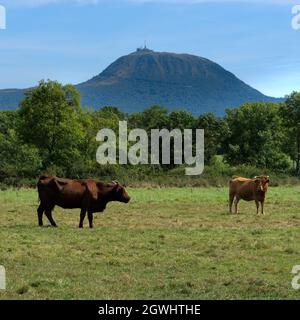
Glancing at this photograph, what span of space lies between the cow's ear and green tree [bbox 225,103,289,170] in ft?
173

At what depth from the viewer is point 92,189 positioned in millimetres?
19969

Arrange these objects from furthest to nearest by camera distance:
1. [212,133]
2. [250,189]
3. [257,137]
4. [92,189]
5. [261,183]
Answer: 1. [212,133]
2. [257,137]
3. [250,189]
4. [261,183]
5. [92,189]

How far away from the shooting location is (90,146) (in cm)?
6197

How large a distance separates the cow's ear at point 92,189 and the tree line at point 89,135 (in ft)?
103

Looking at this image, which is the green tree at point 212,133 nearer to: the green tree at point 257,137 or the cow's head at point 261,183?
the green tree at point 257,137

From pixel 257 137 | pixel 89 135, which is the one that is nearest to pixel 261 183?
pixel 89 135

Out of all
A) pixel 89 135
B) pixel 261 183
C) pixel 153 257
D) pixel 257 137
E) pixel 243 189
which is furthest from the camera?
pixel 257 137

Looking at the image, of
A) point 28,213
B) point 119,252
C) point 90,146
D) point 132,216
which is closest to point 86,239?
point 119,252

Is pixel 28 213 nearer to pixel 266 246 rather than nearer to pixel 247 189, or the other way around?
pixel 247 189

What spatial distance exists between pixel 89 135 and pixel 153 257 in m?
50.0

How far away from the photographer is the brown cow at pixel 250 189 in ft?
78.8

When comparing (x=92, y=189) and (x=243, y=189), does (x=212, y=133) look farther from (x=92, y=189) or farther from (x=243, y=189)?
(x=92, y=189)

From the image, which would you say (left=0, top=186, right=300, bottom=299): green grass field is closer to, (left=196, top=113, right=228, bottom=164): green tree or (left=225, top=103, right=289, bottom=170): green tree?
(left=225, top=103, right=289, bottom=170): green tree

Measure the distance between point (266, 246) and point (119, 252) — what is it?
3780 mm
